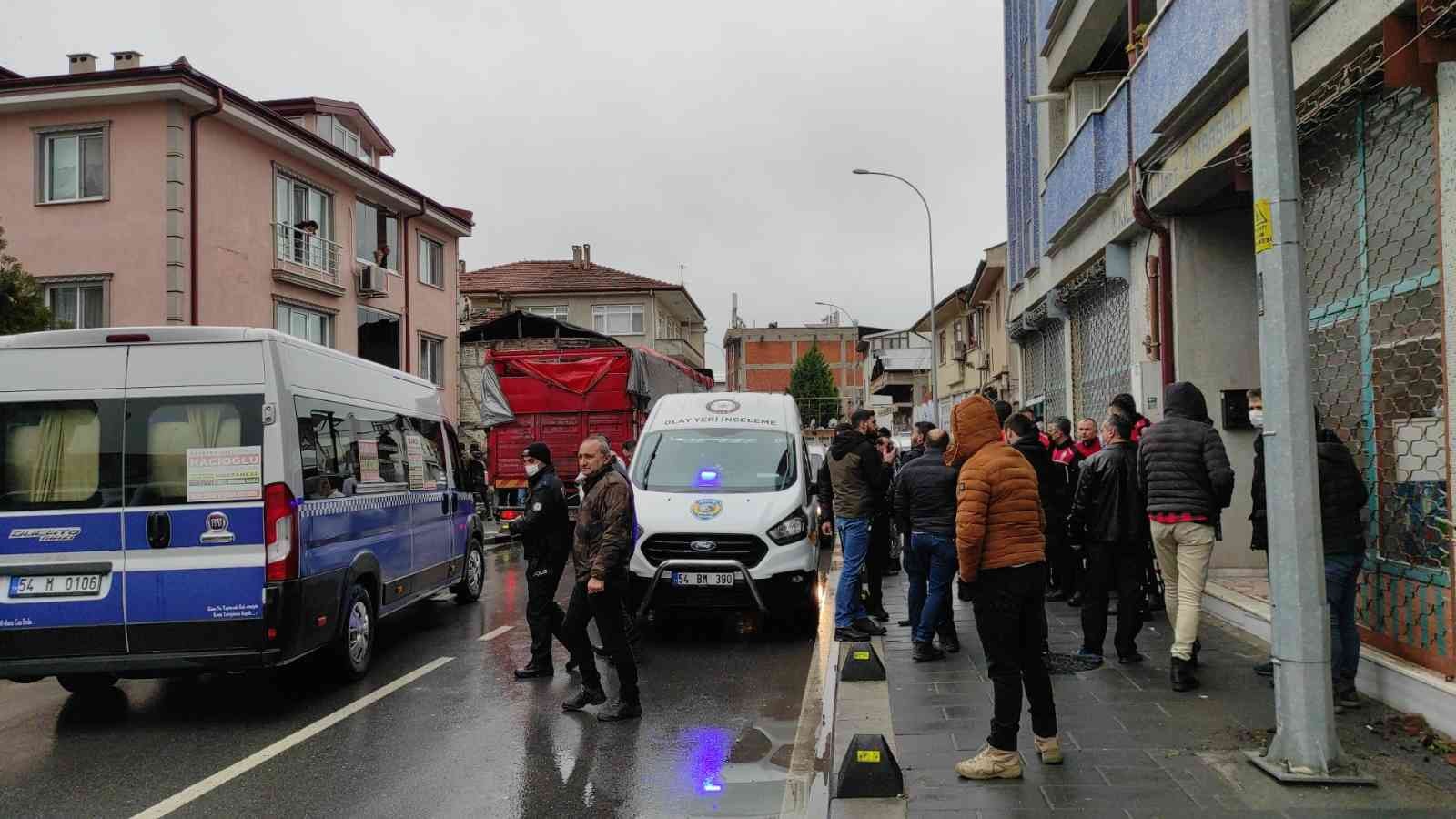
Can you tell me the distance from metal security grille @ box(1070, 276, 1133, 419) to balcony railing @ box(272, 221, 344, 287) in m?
16.1

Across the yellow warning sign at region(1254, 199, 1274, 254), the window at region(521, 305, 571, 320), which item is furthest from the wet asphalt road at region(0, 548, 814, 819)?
the window at region(521, 305, 571, 320)


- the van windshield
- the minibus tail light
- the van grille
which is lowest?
the van grille

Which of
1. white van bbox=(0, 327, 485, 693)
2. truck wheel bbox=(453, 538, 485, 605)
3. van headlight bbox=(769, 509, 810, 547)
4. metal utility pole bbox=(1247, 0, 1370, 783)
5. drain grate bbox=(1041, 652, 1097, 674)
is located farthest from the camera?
truck wheel bbox=(453, 538, 485, 605)

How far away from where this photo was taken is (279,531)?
673cm

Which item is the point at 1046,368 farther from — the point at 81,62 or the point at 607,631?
the point at 81,62

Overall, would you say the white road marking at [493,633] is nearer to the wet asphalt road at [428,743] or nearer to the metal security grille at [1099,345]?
the wet asphalt road at [428,743]

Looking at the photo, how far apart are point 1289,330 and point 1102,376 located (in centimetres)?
968

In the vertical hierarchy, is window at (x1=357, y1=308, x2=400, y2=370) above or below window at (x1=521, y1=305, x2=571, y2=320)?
below

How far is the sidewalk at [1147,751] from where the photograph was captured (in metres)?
4.65

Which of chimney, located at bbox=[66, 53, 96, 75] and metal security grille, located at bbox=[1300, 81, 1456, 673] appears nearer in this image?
metal security grille, located at bbox=[1300, 81, 1456, 673]

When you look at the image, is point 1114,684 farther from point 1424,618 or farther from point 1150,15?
point 1150,15

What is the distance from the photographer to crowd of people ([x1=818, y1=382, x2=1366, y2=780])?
17.4 ft

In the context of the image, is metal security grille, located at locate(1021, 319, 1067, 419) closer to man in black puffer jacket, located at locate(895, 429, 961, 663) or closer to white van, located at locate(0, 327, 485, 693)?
man in black puffer jacket, located at locate(895, 429, 961, 663)

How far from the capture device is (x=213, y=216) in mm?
20656
